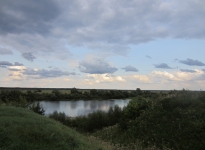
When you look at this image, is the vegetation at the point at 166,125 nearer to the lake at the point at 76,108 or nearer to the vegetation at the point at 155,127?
the vegetation at the point at 155,127

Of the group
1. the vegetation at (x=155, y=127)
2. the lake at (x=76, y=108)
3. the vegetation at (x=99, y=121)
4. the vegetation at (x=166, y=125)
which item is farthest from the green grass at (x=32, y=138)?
the lake at (x=76, y=108)

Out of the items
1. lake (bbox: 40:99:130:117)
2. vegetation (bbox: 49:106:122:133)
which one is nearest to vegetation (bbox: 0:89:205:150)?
vegetation (bbox: 49:106:122:133)

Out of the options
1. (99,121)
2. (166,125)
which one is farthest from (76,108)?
(166,125)

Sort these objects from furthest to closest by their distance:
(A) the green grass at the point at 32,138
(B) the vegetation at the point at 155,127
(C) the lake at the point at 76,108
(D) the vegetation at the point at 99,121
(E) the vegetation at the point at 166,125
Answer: (C) the lake at the point at 76,108 < (D) the vegetation at the point at 99,121 < (E) the vegetation at the point at 166,125 < (B) the vegetation at the point at 155,127 < (A) the green grass at the point at 32,138

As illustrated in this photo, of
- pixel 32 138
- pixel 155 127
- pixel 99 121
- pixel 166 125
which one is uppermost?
pixel 32 138

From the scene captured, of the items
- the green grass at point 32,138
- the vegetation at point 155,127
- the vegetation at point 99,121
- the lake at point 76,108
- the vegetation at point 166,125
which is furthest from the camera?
the lake at point 76,108

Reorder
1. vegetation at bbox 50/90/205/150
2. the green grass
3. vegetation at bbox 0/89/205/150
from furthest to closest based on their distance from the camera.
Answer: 1. vegetation at bbox 50/90/205/150
2. vegetation at bbox 0/89/205/150
3. the green grass

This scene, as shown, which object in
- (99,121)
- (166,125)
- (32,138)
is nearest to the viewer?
(32,138)

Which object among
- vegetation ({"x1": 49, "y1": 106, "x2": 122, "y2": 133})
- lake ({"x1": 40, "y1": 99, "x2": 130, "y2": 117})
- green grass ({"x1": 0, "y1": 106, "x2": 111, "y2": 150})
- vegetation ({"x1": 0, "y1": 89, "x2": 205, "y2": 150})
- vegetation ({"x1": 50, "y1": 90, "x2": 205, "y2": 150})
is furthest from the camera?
lake ({"x1": 40, "y1": 99, "x2": 130, "y2": 117})

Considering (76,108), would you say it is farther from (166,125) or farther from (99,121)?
(166,125)

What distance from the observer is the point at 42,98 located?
231 feet

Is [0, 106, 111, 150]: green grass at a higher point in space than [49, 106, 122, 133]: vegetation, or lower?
higher

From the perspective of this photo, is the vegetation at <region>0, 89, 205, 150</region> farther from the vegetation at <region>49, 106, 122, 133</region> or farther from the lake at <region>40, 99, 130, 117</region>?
the lake at <region>40, 99, 130, 117</region>

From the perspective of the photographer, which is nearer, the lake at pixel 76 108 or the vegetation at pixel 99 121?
the vegetation at pixel 99 121
